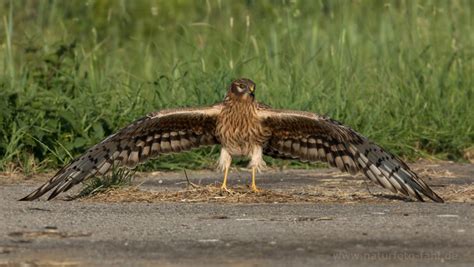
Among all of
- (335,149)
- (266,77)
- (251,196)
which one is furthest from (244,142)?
(266,77)

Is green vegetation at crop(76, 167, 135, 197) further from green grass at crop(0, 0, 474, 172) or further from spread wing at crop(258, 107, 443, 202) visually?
green grass at crop(0, 0, 474, 172)

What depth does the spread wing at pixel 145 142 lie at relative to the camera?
9.66m

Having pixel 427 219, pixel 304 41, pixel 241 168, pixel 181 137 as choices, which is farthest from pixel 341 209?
pixel 304 41

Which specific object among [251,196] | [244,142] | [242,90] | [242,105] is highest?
[242,90]

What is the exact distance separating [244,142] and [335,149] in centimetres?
71

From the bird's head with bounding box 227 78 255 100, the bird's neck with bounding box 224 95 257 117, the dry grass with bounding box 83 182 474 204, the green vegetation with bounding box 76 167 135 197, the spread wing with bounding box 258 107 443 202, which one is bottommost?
the dry grass with bounding box 83 182 474 204

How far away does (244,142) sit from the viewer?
1016 centimetres

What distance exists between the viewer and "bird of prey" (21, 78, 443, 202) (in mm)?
9664

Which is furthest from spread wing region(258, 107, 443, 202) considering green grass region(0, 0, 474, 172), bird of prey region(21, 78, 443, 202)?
green grass region(0, 0, 474, 172)

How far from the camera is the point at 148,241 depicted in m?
7.48

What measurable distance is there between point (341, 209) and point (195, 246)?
1969mm

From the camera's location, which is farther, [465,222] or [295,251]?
[465,222]

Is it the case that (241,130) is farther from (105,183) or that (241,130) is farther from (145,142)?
(105,183)

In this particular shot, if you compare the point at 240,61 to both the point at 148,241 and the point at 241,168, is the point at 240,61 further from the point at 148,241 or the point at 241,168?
the point at 148,241
